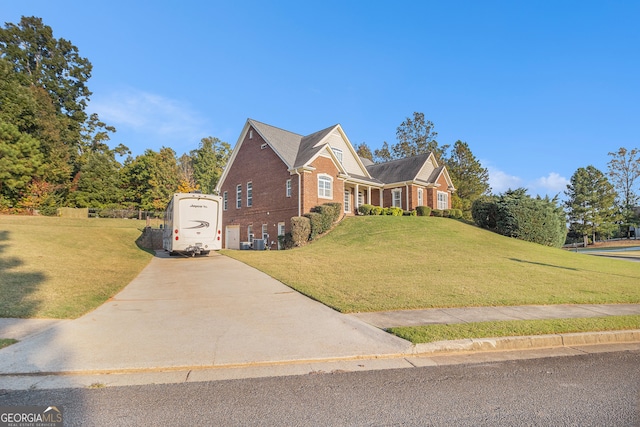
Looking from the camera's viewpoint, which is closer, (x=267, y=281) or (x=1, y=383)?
(x=1, y=383)

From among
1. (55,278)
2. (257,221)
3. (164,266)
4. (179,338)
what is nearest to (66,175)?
(257,221)

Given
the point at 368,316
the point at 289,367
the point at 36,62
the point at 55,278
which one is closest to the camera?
the point at 289,367

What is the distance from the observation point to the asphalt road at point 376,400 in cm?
325

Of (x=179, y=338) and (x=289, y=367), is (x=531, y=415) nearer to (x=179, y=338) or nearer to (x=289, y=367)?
(x=289, y=367)

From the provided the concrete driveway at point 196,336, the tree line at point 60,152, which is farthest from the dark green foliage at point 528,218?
the tree line at point 60,152

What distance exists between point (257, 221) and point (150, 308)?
845 inches

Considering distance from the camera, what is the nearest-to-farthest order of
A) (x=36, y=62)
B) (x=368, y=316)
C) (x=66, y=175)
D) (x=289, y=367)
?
(x=289, y=367), (x=368, y=316), (x=66, y=175), (x=36, y=62)

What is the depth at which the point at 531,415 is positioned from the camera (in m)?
3.37

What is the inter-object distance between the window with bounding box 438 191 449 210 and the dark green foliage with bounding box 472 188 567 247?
36.7 ft

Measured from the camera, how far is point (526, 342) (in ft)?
18.6

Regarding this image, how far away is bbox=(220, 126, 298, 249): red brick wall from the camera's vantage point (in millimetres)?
27062

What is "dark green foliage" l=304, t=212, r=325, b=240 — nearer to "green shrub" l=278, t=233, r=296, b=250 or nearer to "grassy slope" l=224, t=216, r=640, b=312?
"grassy slope" l=224, t=216, r=640, b=312

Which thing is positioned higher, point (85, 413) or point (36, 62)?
point (36, 62)

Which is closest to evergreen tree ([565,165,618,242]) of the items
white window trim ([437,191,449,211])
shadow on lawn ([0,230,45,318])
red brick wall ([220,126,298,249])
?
white window trim ([437,191,449,211])
